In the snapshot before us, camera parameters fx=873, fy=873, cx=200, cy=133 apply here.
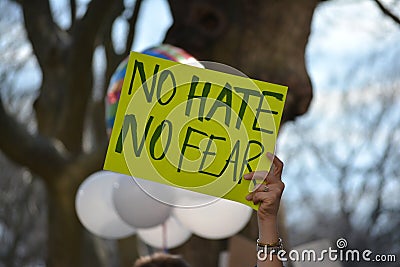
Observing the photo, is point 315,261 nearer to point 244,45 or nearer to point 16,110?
point 244,45

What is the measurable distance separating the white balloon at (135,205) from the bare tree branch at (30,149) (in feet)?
6.20

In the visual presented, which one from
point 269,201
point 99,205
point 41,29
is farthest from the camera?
point 41,29

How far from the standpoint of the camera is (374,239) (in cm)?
1541

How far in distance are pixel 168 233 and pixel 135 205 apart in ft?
1.63

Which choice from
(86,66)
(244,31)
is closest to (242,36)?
(244,31)

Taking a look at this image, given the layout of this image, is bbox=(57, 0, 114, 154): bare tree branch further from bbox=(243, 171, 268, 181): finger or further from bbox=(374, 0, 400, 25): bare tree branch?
bbox=(243, 171, 268, 181): finger

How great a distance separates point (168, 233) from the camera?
4480mm

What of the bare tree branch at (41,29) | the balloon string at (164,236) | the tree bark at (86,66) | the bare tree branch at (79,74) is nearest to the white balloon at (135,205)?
the balloon string at (164,236)

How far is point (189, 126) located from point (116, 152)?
211 mm

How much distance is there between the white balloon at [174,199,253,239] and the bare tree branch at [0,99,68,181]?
2.04 m

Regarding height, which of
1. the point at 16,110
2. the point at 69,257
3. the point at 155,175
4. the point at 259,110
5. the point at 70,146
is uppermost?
the point at 259,110

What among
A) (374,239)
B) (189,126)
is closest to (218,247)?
(189,126)

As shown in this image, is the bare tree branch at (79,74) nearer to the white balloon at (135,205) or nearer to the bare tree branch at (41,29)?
the bare tree branch at (41,29)

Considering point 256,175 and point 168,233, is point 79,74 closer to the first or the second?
point 168,233
